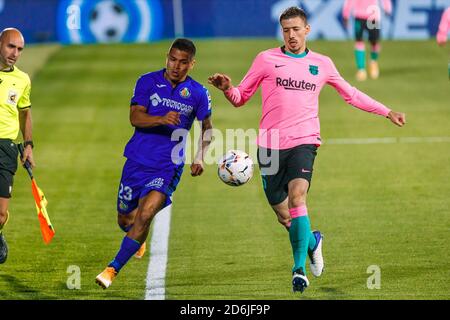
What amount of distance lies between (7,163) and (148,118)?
1867mm

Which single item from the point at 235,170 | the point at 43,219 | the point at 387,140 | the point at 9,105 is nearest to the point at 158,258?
the point at 43,219

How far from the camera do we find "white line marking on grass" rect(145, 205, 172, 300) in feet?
37.6

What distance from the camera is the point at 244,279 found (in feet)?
39.5

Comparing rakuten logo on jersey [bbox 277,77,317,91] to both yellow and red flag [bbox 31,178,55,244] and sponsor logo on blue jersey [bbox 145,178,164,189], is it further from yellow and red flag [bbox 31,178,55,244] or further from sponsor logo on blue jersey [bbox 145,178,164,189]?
yellow and red flag [bbox 31,178,55,244]

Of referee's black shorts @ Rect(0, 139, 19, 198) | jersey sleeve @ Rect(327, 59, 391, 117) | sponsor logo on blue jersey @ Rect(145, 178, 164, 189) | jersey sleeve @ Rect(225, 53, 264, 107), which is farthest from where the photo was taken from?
referee's black shorts @ Rect(0, 139, 19, 198)

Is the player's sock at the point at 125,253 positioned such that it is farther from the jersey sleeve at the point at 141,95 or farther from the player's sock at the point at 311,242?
the player's sock at the point at 311,242

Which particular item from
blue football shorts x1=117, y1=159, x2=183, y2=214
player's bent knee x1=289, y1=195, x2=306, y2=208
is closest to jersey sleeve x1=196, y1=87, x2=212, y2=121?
blue football shorts x1=117, y1=159, x2=183, y2=214

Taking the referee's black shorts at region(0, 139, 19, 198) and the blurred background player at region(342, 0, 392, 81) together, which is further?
the blurred background player at region(342, 0, 392, 81)

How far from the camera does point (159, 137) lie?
11648 millimetres

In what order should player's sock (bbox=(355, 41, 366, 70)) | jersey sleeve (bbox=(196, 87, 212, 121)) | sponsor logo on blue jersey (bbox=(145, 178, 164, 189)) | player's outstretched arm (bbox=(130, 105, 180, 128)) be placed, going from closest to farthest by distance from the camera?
player's outstretched arm (bbox=(130, 105, 180, 128)) < sponsor logo on blue jersey (bbox=(145, 178, 164, 189)) < jersey sleeve (bbox=(196, 87, 212, 121)) < player's sock (bbox=(355, 41, 366, 70))

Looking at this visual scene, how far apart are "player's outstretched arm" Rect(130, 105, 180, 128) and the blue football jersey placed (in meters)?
0.09

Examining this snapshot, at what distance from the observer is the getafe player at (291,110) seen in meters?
11.6
